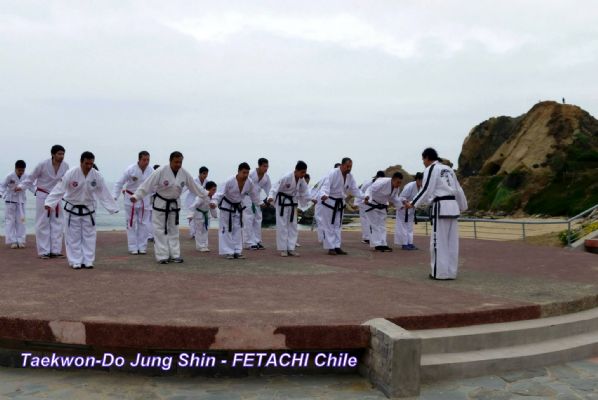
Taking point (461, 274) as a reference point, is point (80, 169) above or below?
above

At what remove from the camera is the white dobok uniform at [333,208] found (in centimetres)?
1079

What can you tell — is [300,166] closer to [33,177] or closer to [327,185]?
[327,185]

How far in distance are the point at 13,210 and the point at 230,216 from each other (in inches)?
196

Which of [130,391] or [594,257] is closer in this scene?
[130,391]

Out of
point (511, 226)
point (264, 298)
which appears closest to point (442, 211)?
point (264, 298)

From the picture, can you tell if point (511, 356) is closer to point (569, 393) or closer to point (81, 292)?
point (569, 393)

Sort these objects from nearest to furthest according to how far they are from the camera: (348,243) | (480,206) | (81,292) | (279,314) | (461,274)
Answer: (279,314), (81,292), (461,274), (348,243), (480,206)

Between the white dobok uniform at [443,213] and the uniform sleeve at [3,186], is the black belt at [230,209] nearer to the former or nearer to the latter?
the white dobok uniform at [443,213]

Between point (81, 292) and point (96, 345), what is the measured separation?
5.35 feet

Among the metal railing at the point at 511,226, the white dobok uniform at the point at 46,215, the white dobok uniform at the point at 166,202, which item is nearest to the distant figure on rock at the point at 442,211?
the metal railing at the point at 511,226

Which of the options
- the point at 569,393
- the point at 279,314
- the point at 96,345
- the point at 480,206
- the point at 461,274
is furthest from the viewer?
the point at 480,206

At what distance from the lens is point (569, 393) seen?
444 centimetres

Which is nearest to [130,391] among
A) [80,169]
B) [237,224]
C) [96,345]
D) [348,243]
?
[96,345]

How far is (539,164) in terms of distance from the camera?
48.0m
